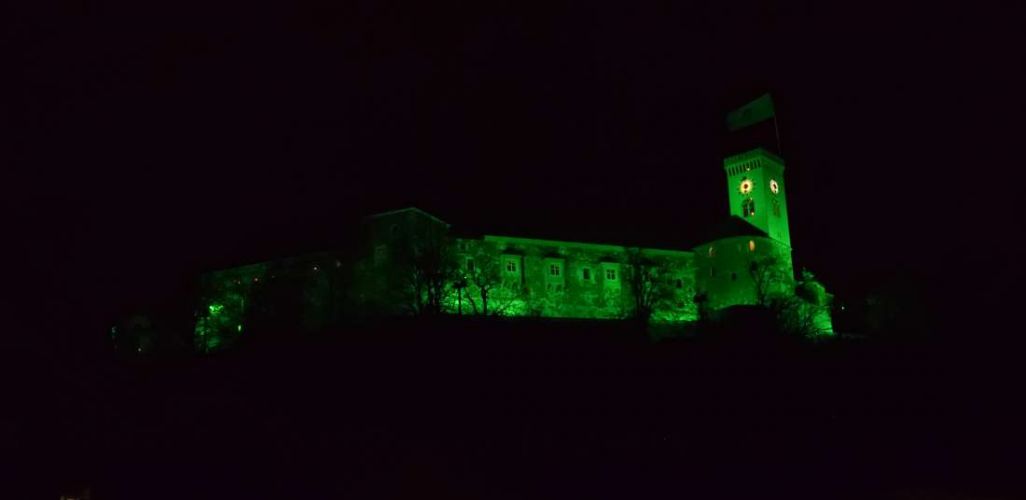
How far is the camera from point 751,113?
3221 inches

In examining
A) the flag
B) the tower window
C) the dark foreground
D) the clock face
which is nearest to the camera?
the dark foreground

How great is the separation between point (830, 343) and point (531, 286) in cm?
2058

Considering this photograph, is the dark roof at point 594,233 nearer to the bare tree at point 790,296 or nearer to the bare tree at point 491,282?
the bare tree at point 491,282

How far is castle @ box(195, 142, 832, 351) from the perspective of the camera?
55719 millimetres

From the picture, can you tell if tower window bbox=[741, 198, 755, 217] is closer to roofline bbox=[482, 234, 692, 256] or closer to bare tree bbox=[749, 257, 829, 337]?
bare tree bbox=[749, 257, 829, 337]

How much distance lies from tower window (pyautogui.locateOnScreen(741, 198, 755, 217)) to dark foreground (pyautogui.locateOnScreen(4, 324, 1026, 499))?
2805 centimetres

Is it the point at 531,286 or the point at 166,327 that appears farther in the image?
the point at 531,286

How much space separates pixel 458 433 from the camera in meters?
34.8

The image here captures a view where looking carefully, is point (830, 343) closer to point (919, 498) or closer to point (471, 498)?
point (919, 498)

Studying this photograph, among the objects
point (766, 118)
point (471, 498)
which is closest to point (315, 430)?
point (471, 498)

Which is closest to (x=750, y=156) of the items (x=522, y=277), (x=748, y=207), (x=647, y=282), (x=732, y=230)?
(x=748, y=207)

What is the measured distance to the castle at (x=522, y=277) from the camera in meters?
55.7

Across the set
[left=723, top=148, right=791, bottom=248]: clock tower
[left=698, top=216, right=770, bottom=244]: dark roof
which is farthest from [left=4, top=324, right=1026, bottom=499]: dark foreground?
[left=723, top=148, right=791, bottom=248]: clock tower

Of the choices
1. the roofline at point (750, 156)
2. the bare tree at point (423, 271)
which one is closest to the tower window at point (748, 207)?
the roofline at point (750, 156)
